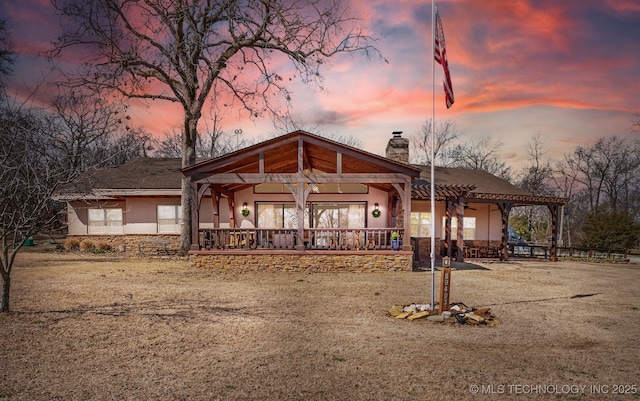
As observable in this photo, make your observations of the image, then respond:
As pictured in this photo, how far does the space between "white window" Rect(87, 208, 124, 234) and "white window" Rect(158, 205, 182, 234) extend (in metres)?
2.39

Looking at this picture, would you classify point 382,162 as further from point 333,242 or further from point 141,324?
point 141,324

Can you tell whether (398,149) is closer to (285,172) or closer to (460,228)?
(460,228)

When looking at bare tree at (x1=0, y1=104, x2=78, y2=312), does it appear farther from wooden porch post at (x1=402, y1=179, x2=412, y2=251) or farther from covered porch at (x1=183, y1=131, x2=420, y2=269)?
wooden porch post at (x1=402, y1=179, x2=412, y2=251)

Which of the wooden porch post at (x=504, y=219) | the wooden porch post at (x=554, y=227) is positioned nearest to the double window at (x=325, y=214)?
the wooden porch post at (x=504, y=219)

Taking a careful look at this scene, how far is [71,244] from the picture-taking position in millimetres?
19047

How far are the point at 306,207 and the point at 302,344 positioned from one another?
12.5m

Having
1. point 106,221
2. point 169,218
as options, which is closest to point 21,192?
point 169,218

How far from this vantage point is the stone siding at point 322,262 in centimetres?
1320

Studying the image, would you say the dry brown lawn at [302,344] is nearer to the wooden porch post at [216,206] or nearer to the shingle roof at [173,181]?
the wooden porch post at [216,206]

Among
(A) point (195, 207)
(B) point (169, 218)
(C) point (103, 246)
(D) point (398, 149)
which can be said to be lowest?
(C) point (103, 246)

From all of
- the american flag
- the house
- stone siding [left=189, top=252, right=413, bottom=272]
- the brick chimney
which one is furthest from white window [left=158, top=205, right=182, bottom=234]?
the american flag

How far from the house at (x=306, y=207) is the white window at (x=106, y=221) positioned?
0.06 meters

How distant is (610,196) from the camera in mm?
38906

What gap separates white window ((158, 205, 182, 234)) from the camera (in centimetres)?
2005
